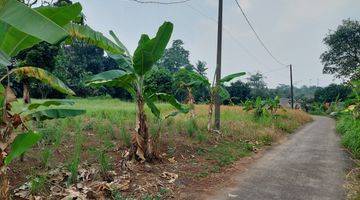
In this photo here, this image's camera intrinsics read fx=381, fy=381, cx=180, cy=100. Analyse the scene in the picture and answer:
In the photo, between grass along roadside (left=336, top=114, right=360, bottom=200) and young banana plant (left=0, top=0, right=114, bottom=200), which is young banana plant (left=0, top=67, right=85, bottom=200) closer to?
young banana plant (left=0, top=0, right=114, bottom=200)

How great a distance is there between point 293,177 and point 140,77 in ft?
13.7

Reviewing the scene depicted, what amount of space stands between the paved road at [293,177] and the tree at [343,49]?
32.8m

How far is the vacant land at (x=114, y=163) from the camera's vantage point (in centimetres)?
638

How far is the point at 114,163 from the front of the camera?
8.13m

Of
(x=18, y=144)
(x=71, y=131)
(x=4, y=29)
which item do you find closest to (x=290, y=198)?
(x=18, y=144)

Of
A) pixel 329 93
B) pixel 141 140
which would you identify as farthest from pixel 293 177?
pixel 329 93

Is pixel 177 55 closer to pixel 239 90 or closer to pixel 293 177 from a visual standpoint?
pixel 239 90

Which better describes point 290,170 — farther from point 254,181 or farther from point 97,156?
point 97,156

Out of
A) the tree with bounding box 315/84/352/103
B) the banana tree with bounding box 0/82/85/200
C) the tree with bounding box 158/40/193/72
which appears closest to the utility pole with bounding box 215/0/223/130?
the banana tree with bounding box 0/82/85/200

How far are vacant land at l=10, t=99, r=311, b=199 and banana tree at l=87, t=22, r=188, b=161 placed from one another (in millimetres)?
389

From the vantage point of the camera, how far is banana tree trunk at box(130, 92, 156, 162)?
8438 mm

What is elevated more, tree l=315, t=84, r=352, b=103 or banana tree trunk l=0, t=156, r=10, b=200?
tree l=315, t=84, r=352, b=103

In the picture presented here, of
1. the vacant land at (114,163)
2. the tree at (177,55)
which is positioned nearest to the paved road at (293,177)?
the vacant land at (114,163)

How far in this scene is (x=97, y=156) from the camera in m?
8.29
